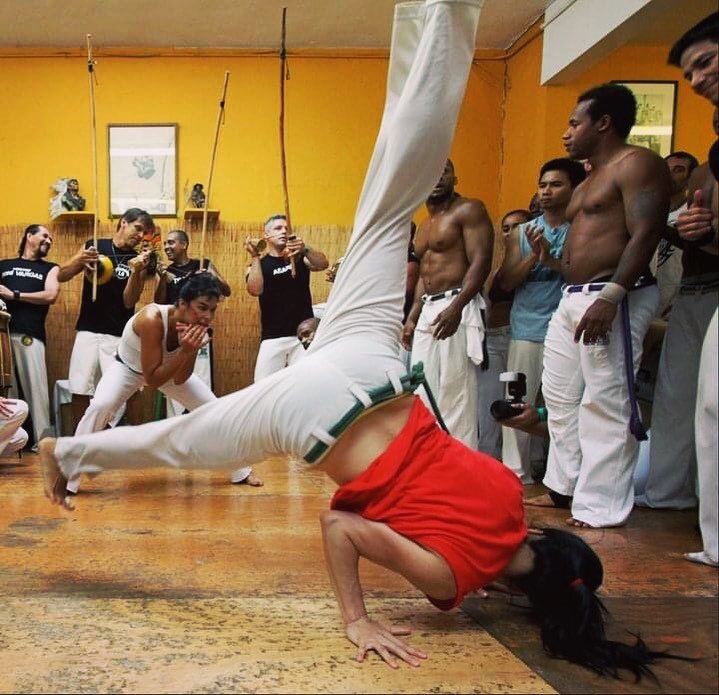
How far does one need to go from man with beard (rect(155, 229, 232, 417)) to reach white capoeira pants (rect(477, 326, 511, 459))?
1944 mm

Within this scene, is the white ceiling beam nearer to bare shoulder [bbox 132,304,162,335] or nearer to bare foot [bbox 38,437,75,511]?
bare shoulder [bbox 132,304,162,335]

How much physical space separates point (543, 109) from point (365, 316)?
142 inches

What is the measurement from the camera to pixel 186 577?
78.7 inches

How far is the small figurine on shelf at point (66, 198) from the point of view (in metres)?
5.25

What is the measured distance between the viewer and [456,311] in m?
3.14

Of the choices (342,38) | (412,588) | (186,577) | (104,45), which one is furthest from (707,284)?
(104,45)

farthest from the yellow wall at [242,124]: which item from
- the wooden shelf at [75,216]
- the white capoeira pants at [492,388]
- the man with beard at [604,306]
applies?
the man with beard at [604,306]

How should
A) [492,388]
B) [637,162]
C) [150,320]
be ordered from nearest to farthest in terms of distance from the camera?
[637,162] → [150,320] → [492,388]

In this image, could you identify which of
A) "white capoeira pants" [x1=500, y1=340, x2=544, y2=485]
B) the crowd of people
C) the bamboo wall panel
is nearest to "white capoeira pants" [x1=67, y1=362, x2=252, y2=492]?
the crowd of people

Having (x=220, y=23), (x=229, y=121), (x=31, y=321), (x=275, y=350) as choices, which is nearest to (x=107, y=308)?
(x=31, y=321)

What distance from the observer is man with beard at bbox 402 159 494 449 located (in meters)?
3.20

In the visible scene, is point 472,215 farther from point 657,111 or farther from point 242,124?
point 242,124

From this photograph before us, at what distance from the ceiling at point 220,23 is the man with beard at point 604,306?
2702mm

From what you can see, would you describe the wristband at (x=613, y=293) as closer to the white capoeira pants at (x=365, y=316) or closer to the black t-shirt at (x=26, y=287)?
the white capoeira pants at (x=365, y=316)
